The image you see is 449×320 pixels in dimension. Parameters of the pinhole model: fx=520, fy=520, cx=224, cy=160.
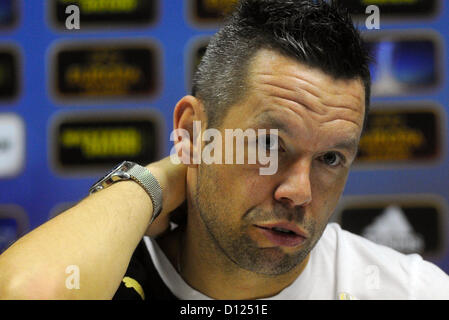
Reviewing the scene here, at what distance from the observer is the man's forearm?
847mm

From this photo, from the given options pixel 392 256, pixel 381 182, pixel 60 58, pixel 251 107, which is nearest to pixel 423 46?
pixel 381 182

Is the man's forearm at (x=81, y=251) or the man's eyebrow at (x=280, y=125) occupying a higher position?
the man's eyebrow at (x=280, y=125)

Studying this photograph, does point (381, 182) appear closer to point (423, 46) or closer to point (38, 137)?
point (423, 46)

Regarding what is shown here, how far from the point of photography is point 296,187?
3.34 ft

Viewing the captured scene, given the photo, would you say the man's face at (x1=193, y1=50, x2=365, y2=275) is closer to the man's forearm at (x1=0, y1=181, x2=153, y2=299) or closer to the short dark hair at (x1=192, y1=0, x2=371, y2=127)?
the short dark hair at (x1=192, y1=0, x2=371, y2=127)

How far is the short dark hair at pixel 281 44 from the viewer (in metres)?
1.14

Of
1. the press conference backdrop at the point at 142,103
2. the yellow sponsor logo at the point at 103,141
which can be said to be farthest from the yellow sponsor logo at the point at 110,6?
the yellow sponsor logo at the point at 103,141

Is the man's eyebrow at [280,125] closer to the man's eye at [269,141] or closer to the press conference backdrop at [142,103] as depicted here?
the man's eye at [269,141]

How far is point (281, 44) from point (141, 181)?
43 cm

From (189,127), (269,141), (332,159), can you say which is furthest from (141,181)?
(332,159)

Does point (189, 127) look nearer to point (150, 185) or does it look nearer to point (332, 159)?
point (150, 185)

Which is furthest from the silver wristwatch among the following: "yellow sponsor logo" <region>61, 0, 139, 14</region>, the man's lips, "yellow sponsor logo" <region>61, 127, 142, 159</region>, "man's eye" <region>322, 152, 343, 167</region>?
"yellow sponsor logo" <region>61, 0, 139, 14</region>
